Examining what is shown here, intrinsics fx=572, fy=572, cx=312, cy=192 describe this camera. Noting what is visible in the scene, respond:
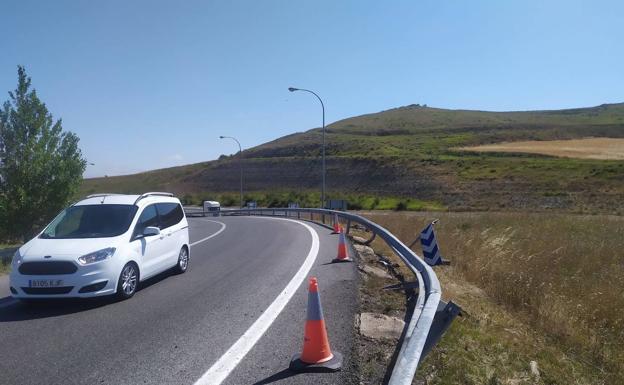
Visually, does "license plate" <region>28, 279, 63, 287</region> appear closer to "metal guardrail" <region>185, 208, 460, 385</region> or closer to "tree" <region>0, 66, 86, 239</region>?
"metal guardrail" <region>185, 208, 460, 385</region>

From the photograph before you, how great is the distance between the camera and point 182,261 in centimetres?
1170

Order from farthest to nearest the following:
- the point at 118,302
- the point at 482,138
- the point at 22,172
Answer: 1. the point at 482,138
2. the point at 22,172
3. the point at 118,302

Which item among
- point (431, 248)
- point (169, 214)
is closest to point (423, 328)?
point (169, 214)

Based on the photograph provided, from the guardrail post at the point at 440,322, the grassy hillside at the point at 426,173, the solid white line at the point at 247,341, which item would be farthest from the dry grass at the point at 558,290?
the grassy hillside at the point at 426,173

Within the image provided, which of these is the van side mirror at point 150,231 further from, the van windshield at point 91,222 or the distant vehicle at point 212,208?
the distant vehicle at point 212,208

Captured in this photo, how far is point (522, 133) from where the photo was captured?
10675cm

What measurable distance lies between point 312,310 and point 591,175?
201 feet

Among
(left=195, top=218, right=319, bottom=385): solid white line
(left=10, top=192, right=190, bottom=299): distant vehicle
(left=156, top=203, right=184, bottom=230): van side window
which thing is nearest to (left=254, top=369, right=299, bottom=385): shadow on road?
(left=195, top=218, right=319, bottom=385): solid white line

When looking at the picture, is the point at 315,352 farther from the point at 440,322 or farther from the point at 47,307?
the point at 47,307

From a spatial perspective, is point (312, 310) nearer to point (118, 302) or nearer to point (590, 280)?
point (118, 302)

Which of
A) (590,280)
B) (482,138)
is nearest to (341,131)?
(482,138)

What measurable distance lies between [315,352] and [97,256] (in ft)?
14.7

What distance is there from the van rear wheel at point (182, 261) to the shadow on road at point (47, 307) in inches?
96.6

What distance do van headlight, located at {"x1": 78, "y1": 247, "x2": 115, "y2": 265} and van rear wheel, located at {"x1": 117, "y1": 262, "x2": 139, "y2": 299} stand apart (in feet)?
1.15
